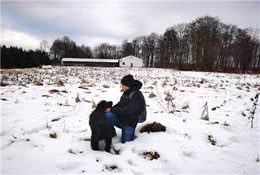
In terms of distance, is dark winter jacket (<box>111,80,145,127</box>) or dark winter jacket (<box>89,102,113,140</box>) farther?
dark winter jacket (<box>111,80,145,127</box>)

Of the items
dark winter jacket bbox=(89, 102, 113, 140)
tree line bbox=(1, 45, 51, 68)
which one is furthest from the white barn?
dark winter jacket bbox=(89, 102, 113, 140)

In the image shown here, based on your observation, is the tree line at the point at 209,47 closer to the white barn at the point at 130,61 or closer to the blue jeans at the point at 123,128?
the white barn at the point at 130,61

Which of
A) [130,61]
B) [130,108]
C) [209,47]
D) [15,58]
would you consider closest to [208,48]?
[209,47]

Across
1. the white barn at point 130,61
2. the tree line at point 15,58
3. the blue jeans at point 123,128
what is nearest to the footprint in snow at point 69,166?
the blue jeans at point 123,128

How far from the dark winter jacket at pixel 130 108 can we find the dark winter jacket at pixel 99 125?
36 cm

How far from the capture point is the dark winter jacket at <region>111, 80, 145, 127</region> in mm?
3914

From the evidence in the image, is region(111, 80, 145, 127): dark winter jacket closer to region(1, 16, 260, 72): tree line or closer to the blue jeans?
the blue jeans

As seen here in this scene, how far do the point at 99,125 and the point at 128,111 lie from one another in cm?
61

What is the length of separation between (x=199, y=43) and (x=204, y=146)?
41.3 m

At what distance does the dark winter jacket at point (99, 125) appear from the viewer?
11.8ft

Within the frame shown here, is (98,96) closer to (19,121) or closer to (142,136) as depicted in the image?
(19,121)

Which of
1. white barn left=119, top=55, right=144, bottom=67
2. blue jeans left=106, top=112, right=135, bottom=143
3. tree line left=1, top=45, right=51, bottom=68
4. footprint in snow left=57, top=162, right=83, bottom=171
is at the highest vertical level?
white barn left=119, top=55, right=144, bottom=67

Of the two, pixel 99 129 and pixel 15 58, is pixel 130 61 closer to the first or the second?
pixel 15 58

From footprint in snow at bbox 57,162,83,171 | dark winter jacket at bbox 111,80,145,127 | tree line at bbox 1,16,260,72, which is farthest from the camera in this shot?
tree line at bbox 1,16,260,72
